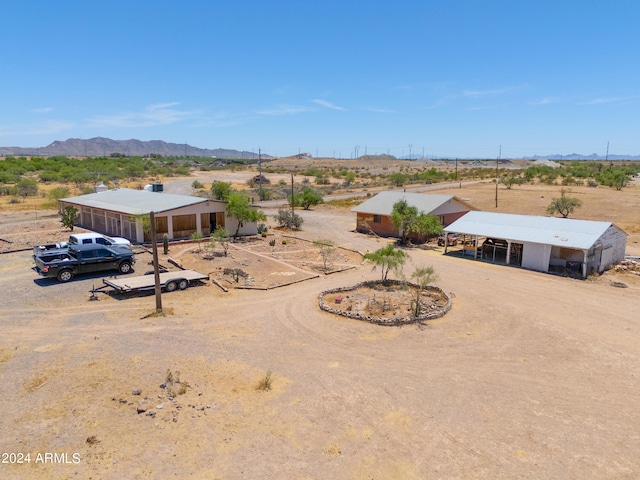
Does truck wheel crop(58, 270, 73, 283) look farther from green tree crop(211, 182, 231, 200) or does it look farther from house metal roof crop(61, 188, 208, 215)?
green tree crop(211, 182, 231, 200)

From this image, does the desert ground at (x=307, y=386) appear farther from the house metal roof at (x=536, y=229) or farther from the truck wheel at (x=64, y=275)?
the house metal roof at (x=536, y=229)

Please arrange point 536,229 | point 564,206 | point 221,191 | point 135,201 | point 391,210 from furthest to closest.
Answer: point 564,206
point 391,210
point 221,191
point 135,201
point 536,229

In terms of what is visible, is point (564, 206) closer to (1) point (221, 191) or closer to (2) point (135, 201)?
(1) point (221, 191)

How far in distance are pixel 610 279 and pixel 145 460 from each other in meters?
25.6

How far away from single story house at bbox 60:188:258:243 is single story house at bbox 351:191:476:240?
993 cm

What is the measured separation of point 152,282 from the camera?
21609 millimetres

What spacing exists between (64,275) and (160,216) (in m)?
10.4

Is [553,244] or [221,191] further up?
[221,191]

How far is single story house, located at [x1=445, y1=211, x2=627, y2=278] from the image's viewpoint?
26562 mm

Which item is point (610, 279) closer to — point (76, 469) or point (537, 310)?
point (537, 310)

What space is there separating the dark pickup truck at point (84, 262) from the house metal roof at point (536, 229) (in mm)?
20828

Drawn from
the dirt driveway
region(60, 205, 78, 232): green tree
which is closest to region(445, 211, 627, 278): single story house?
the dirt driveway

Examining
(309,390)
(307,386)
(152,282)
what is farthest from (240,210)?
(309,390)

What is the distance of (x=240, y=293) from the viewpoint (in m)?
21.8
